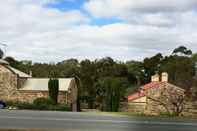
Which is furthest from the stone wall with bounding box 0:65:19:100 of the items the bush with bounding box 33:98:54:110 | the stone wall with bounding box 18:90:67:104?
the bush with bounding box 33:98:54:110

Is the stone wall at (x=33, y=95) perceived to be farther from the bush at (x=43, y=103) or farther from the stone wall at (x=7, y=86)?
the bush at (x=43, y=103)

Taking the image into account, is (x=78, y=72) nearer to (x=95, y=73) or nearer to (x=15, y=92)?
(x=95, y=73)

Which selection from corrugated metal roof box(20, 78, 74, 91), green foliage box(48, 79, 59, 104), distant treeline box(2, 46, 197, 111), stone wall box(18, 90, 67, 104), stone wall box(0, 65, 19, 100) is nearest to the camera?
distant treeline box(2, 46, 197, 111)

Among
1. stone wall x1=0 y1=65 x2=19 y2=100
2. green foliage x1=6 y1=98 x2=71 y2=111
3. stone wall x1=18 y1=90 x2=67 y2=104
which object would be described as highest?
stone wall x1=0 y1=65 x2=19 y2=100

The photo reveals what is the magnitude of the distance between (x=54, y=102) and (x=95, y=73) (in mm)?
24932

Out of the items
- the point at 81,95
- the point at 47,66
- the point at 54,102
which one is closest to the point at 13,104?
the point at 54,102

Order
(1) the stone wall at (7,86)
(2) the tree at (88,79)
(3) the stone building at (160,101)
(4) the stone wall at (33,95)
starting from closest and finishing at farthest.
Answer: (3) the stone building at (160,101)
(4) the stone wall at (33,95)
(1) the stone wall at (7,86)
(2) the tree at (88,79)

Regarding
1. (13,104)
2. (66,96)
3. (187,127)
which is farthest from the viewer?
(66,96)

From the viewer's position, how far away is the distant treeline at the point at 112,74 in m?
56.7

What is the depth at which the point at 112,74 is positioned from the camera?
8450 cm

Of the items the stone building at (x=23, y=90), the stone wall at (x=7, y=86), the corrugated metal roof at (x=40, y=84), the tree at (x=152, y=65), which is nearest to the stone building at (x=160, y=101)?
the stone building at (x=23, y=90)

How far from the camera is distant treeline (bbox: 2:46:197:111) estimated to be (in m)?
56.7

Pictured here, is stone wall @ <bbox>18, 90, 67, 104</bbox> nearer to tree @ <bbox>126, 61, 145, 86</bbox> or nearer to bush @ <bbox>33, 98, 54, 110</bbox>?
bush @ <bbox>33, 98, 54, 110</bbox>

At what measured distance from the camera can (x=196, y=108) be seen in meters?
44.5
